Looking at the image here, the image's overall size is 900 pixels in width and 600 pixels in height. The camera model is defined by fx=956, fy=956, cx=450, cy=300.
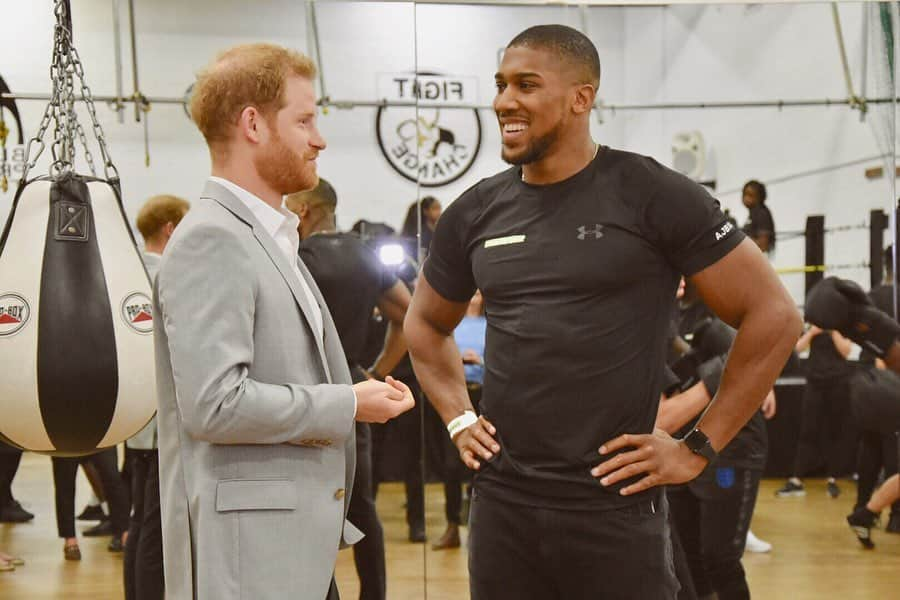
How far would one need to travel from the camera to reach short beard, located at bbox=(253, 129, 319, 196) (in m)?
1.44

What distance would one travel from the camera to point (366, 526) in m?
2.87

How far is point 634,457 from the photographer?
161cm

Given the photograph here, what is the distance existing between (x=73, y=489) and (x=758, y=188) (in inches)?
110

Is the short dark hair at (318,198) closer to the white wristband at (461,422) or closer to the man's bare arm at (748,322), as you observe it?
the white wristband at (461,422)

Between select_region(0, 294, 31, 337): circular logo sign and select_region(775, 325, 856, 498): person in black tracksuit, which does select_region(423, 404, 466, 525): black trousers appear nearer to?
select_region(775, 325, 856, 498): person in black tracksuit

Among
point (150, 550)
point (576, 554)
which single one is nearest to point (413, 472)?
point (150, 550)

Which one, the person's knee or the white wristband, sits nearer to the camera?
the white wristband

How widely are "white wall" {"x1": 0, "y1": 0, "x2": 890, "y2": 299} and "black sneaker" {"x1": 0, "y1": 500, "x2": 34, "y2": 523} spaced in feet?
3.98

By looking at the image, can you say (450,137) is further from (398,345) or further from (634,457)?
(634,457)

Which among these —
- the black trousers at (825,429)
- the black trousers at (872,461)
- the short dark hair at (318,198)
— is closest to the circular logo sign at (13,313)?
the short dark hair at (318,198)

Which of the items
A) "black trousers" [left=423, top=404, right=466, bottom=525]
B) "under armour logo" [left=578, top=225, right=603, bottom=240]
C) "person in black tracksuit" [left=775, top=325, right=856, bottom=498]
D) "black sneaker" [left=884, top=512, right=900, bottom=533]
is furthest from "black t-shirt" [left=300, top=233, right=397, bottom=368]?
"black sneaker" [left=884, top=512, right=900, bottom=533]

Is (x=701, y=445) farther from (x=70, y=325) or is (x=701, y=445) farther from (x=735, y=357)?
(x=70, y=325)

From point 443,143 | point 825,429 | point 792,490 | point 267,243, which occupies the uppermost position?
point 443,143

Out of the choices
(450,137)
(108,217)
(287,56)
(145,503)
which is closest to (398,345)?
(450,137)
